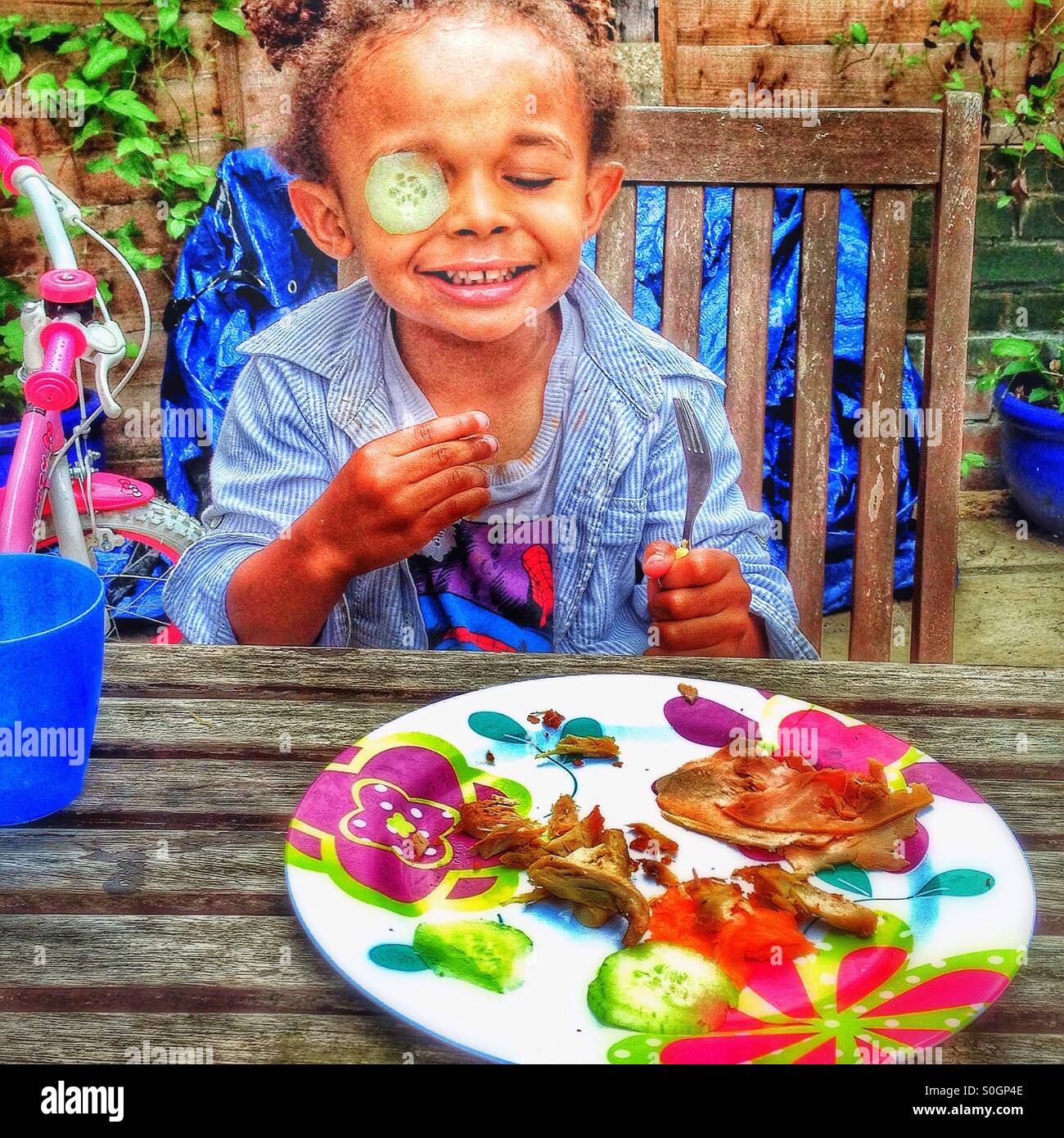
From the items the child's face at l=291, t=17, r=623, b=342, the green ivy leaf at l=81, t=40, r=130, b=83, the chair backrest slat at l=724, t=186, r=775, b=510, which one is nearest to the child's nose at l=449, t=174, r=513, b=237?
the child's face at l=291, t=17, r=623, b=342

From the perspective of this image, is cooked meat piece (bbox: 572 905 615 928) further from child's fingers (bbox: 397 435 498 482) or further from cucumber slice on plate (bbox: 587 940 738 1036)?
child's fingers (bbox: 397 435 498 482)

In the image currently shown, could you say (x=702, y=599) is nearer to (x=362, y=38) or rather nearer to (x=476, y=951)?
(x=362, y=38)

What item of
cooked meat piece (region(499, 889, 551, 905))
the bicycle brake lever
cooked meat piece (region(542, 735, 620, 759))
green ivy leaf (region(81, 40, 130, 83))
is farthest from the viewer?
green ivy leaf (region(81, 40, 130, 83))

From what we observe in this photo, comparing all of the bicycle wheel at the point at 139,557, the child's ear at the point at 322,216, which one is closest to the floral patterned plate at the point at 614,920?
the child's ear at the point at 322,216

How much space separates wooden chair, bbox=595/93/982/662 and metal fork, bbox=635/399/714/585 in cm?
5

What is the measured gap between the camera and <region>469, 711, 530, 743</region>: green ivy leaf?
2.88 feet

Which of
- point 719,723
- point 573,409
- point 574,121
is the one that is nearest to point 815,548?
point 573,409

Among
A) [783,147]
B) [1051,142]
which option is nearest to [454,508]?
[783,147]

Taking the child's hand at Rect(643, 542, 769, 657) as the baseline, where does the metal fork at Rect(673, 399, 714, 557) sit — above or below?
above

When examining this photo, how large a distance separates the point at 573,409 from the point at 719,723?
715mm

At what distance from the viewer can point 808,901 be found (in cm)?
70

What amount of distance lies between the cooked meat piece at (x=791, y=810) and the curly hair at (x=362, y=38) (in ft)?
2.86

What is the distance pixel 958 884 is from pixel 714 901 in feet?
0.47
